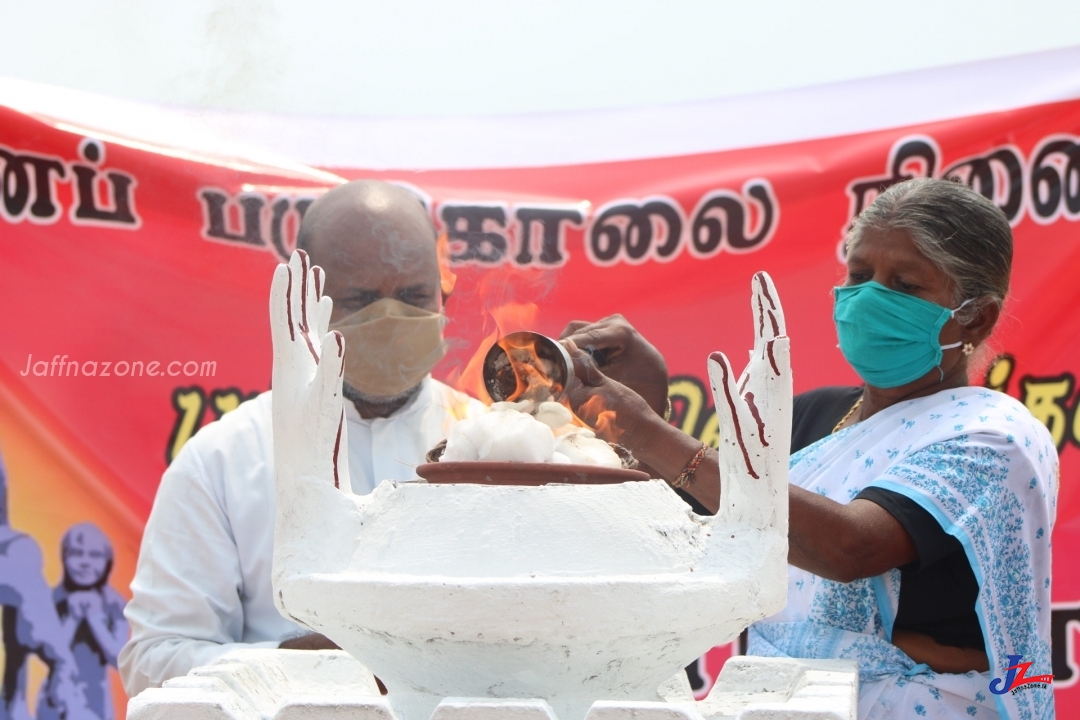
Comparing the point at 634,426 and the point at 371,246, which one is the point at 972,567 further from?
the point at 371,246

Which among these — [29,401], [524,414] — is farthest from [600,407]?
[29,401]

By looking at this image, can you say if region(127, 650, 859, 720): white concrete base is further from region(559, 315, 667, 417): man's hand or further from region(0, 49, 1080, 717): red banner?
region(0, 49, 1080, 717): red banner

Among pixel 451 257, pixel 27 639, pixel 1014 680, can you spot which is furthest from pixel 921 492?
pixel 27 639

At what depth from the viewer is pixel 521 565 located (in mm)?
1677

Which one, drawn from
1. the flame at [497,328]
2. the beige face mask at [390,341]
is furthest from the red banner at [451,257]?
the flame at [497,328]

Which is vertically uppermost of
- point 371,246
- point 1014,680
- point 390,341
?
point 371,246

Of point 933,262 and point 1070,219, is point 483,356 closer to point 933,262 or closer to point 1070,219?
point 933,262

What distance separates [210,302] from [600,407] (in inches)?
108

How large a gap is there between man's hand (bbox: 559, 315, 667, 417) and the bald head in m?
0.99

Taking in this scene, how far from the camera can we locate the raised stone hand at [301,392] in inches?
72.9

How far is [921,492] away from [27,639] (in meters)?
3.42

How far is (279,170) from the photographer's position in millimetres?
4762

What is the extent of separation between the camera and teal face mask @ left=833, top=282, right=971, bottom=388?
2.78 metres

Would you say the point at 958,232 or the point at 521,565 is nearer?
the point at 521,565
